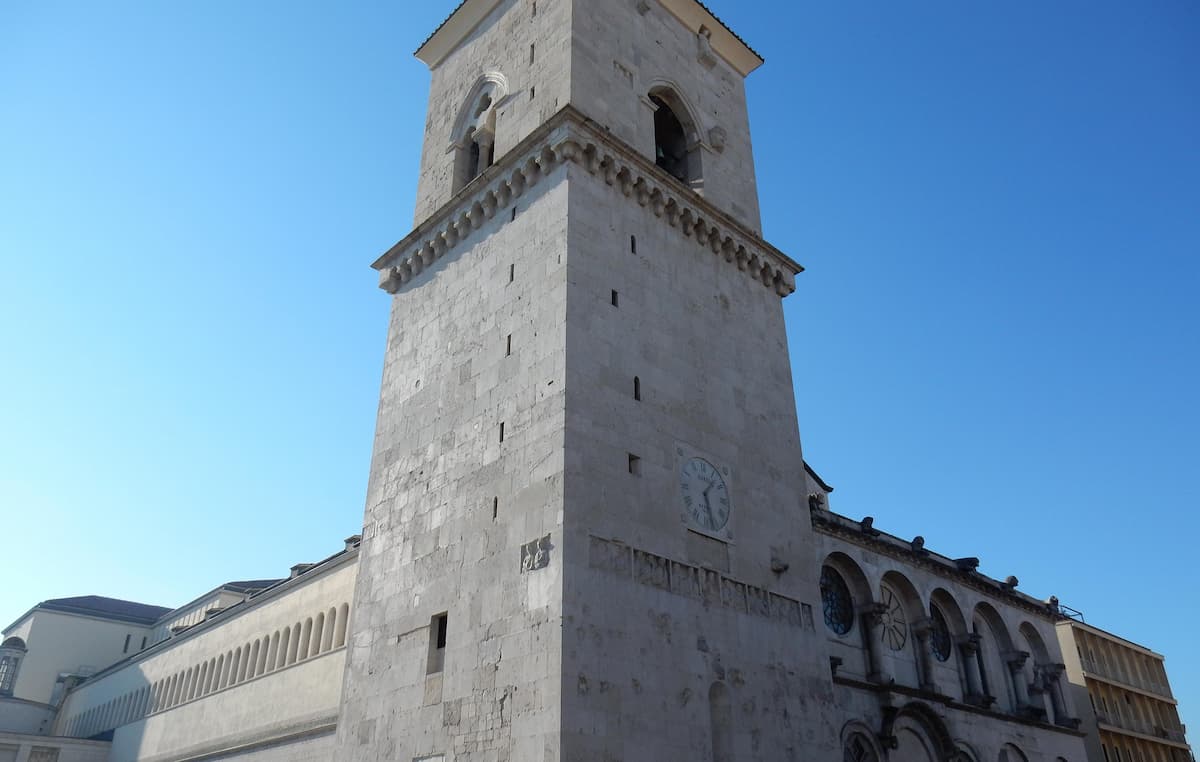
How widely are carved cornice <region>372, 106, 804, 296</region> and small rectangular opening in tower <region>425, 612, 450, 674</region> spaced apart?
9076 mm

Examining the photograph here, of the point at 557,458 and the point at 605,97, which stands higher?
the point at 605,97

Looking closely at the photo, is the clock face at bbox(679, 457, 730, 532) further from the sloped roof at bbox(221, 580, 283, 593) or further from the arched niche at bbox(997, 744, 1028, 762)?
the sloped roof at bbox(221, 580, 283, 593)

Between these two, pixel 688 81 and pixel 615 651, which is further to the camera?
pixel 688 81

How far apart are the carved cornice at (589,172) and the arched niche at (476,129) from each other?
2.04 m

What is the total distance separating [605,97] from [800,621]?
1301 centimetres

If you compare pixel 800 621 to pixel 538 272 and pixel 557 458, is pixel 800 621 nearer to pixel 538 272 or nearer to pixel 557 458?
pixel 557 458

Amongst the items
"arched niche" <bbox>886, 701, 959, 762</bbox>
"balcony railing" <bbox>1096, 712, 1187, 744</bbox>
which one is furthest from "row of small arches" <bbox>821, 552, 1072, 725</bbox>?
"balcony railing" <bbox>1096, 712, 1187, 744</bbox>

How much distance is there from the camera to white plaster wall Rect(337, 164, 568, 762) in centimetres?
1528

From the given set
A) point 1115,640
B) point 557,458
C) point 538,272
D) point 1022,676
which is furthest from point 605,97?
point 1115,640

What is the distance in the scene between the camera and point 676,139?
24.9 meters

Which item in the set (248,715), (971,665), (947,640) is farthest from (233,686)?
(971,665)

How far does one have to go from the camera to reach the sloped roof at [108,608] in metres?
55.9

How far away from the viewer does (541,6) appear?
23.0m

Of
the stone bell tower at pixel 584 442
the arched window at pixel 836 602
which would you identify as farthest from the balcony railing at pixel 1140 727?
the stone bell tower at pixel 584 442
